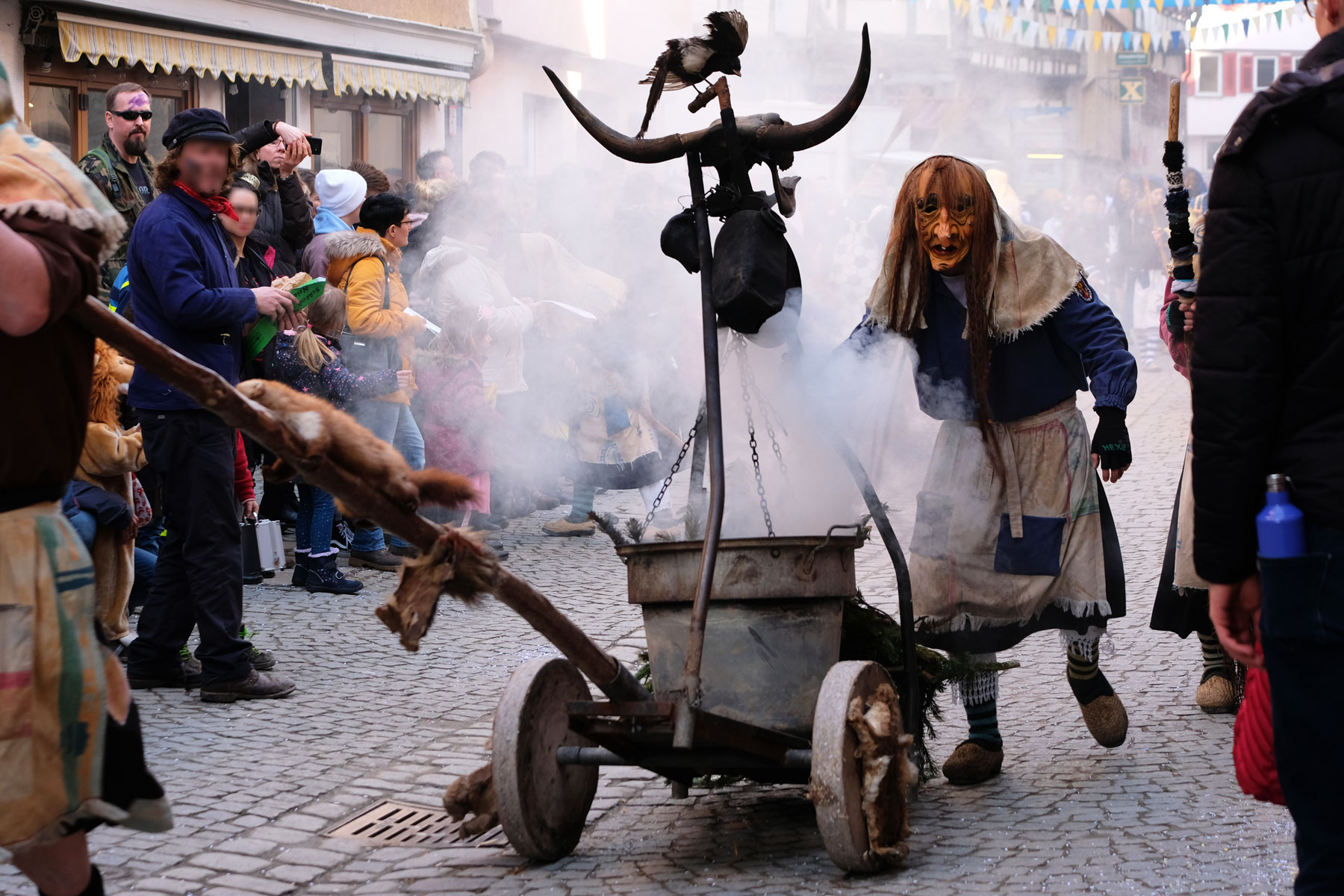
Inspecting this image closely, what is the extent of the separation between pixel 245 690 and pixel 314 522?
2189mm

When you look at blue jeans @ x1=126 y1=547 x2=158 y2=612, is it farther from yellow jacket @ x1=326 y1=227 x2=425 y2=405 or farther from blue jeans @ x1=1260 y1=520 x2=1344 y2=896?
blue jeans @ x1=1260 y1=520 x2=1344 y2=896

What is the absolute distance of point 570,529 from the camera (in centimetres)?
972

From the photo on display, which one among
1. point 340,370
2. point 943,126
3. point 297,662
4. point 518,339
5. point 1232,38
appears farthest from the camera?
point 1232,38

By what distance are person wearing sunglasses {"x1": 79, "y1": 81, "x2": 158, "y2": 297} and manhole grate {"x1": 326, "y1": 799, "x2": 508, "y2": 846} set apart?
4.10 meters

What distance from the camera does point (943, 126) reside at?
20.6m

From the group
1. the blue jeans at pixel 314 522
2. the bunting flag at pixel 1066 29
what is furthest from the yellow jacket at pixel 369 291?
Result: the bunting flag at pixel 1066 29

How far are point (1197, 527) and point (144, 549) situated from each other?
5711 mm

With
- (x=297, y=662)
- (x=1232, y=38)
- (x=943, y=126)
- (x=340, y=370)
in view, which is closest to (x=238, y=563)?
(x=297, y=662)

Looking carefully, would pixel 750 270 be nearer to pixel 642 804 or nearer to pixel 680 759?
pixel 680 759

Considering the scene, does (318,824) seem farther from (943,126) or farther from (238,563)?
(943,126)

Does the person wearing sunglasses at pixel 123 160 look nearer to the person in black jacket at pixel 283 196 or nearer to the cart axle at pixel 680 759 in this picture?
the person in black jacket at pixel 283 196

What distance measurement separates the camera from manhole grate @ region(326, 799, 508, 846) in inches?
163

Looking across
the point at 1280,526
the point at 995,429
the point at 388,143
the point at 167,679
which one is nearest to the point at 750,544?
the point at 995,429

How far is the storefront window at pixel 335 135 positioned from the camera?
15578mm
